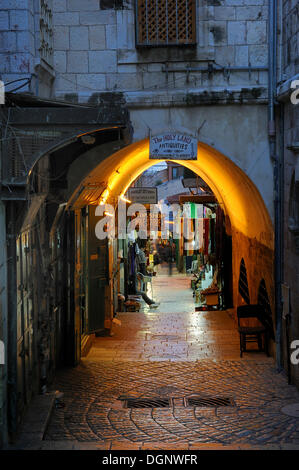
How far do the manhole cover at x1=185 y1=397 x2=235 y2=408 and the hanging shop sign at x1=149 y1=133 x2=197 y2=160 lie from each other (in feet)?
13.0

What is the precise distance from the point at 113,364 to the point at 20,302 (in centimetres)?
387

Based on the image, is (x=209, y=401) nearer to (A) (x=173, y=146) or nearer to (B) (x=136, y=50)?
(A) (x=173, y=146)

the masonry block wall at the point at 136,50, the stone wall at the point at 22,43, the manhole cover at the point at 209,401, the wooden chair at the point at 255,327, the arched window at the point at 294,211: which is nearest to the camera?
the manhole cover at the point at 209,401

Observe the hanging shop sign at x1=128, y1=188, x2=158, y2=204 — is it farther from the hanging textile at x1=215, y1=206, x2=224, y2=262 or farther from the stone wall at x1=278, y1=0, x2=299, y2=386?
the stone wall at x1=278, y1=0, x2=299, y2=386

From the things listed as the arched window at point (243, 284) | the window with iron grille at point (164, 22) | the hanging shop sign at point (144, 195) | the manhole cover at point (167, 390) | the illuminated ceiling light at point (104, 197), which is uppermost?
the window with iron grille at point (164, 22)

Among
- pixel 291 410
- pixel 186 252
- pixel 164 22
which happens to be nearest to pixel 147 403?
pixel 291 410

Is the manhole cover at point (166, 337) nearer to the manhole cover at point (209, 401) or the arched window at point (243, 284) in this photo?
the arched window at point (243, 284)

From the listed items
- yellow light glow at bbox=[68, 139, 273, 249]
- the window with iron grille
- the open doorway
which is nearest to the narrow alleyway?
yellow light glow at bbox=[68, 139, 273, 249]

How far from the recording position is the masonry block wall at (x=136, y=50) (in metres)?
10.6

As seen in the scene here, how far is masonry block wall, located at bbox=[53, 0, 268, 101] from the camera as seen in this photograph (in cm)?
1064

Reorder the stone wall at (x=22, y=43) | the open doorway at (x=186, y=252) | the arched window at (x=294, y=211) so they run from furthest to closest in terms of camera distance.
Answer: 1. the open doorway at (x=186, y=252)
2. the stone wall at (x=22, y=43)
3. the arched window at (x=294, y=211)

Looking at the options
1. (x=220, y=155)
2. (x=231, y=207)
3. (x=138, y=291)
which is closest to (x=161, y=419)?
(x=220, y=155)

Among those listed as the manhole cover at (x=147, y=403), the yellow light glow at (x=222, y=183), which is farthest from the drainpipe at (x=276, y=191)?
the manhole cover at (x=147, y=403)

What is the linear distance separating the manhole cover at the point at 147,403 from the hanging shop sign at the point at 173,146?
397 cm
